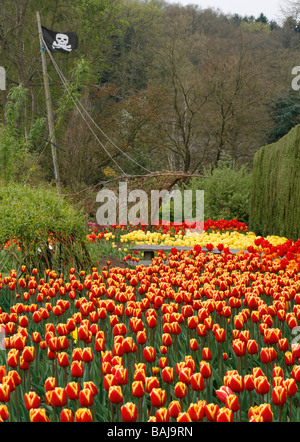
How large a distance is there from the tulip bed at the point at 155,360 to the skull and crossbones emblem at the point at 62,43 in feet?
29.4

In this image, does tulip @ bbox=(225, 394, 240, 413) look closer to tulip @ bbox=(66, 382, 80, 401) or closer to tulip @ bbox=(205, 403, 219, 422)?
tulip @ bbox=(205, 403, 219, 422)

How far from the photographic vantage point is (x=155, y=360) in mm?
2668

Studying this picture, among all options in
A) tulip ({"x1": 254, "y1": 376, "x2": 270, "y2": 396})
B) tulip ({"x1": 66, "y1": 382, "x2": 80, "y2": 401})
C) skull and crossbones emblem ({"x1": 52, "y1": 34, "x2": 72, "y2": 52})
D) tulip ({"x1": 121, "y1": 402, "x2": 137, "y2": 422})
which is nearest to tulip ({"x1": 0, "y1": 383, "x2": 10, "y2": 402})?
tulip ({"x1": 66, "y1": 382, "x2": 80, "y2": 401})

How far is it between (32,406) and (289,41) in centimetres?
3184

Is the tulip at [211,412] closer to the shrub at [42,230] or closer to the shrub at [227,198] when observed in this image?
the shrub at [42,230]

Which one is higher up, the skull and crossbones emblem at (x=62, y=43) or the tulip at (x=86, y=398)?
the skull and crossbones emblem at (x=62, y=43)

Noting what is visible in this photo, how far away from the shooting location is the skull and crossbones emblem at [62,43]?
11734 millimetres

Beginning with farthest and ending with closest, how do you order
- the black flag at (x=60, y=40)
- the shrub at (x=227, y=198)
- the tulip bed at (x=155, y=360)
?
the shrub at (x=227, y=198), the black flag at (x=60, y=40), the tulip bed at (x=155, y=360)

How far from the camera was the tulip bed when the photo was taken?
1.80 m

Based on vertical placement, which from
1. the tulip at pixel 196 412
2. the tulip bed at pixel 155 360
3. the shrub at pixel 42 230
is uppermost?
the shrub at pixel 42 230

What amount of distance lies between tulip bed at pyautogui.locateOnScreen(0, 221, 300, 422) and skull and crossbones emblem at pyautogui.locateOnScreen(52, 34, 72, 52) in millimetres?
8958

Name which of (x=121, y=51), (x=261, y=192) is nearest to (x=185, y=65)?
(x=121, y=51)

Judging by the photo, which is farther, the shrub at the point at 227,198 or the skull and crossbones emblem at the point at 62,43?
the shrub at the point at 227,198

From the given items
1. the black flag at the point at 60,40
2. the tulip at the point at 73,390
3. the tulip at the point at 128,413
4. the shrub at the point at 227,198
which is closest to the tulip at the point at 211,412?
the tulip at the point at 128,413
